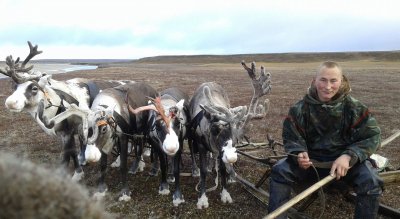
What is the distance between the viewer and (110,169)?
779 centimetres

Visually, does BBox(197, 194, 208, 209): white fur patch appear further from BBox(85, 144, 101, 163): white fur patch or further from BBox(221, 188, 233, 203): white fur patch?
BBox(85, 144, 101, 163): white fur patch

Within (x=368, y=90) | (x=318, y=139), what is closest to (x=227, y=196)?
(x=318, y=139)

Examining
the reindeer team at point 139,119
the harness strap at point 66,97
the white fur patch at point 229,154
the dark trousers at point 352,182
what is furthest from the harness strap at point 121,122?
the dark trousers at point 352,182

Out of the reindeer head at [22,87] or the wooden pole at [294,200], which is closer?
the wooden pole at [294,200]

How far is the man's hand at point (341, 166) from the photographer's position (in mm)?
4004

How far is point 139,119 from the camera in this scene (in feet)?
21.5

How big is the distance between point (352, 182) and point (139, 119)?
3677mm

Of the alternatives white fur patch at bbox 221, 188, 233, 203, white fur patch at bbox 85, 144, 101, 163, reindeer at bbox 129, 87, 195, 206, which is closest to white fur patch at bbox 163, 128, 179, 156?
reindeer at bbox 129, 87, 195, 206

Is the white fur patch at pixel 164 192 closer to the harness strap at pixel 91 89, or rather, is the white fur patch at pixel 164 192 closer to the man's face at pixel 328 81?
→ the harness strap at pixel 91 89

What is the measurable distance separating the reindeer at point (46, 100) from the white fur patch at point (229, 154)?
7.45 ft

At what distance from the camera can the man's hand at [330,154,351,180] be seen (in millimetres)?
4004

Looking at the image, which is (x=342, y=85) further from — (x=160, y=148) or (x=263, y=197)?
(x=160, y=148)

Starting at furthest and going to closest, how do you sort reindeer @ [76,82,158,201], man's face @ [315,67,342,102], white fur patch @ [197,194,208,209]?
1. white fur patch @ [197,194,208,209]
2. reindeer @ [76,82,158,201]
3. man's face @ [315,67,342,102]

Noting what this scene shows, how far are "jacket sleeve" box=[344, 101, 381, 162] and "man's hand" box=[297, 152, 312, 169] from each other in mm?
425
